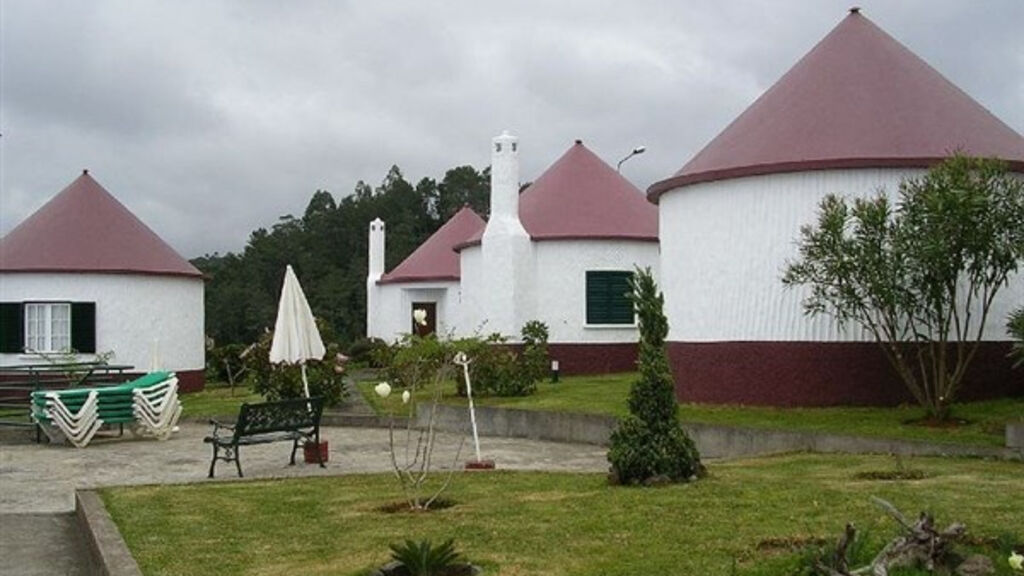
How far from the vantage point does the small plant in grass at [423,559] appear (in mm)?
7312

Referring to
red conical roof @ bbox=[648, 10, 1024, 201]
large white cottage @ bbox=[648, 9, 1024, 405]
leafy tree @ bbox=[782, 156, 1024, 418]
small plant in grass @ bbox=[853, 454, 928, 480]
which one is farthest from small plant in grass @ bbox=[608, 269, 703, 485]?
red conical roof @ bbox=[648, 10, 1024, 201]

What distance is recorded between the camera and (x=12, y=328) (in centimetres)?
2861

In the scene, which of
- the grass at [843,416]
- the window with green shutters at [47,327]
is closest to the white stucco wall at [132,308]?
the window with green shutters at [47,327]

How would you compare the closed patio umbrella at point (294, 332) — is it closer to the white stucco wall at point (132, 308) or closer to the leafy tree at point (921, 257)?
the leafy tree at point (921, 257)

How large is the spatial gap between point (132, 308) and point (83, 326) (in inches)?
47.0

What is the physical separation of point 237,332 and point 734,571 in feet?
183

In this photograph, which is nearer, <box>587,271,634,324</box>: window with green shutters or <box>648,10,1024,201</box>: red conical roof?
<box>648,10,1024,201</box>: red conical roof

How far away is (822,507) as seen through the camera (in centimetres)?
963

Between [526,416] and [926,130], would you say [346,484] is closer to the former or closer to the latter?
[526,416]

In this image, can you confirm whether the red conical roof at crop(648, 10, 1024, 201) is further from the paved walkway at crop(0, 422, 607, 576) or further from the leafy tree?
the paved walkway at crop(0, 422, 607, 576)

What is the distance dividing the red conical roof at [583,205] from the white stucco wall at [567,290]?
30cm

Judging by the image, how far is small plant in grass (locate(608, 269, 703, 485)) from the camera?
11266 millimetres

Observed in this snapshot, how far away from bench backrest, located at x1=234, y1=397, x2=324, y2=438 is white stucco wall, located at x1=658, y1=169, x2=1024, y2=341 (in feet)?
21.0

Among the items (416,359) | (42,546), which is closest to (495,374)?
(416,359)
